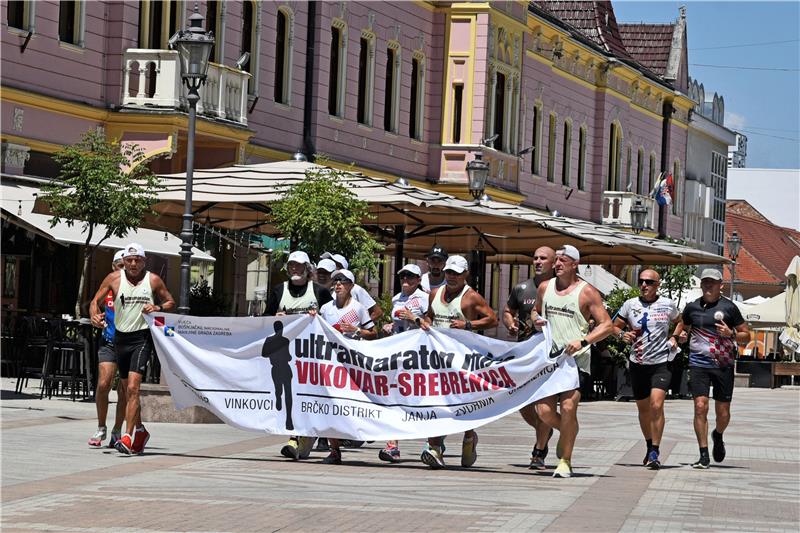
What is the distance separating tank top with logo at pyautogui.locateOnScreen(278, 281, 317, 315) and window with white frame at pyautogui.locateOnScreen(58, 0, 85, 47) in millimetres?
14257

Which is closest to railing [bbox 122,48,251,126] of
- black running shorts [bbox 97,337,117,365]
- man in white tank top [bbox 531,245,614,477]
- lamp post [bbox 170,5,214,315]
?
lamp post [bbox 170,5,214,315]

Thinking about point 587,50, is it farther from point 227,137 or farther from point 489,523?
point 489,523

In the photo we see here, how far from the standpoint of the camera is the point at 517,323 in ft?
54.5

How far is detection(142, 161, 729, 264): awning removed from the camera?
26000 millimetres

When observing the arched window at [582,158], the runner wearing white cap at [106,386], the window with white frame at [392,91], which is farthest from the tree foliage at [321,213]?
the arched window at [582,158]

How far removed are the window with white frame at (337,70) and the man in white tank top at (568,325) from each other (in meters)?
25.3

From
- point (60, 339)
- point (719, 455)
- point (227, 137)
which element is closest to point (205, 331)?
point (719, 455)

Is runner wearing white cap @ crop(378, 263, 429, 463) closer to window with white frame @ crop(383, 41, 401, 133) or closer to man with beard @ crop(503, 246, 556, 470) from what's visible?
man with beard @ crop(503, 246, 556, 470)

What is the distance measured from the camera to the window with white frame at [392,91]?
43.8 m

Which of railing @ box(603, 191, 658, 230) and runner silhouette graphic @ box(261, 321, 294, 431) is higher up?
railing @ box(603, 191, 658, 230)

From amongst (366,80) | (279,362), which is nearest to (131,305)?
(279,362)

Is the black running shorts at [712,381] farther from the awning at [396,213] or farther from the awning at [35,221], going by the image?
the awning at [35,221]

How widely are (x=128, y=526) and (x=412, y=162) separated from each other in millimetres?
34645

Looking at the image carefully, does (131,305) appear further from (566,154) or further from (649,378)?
(566,154)
